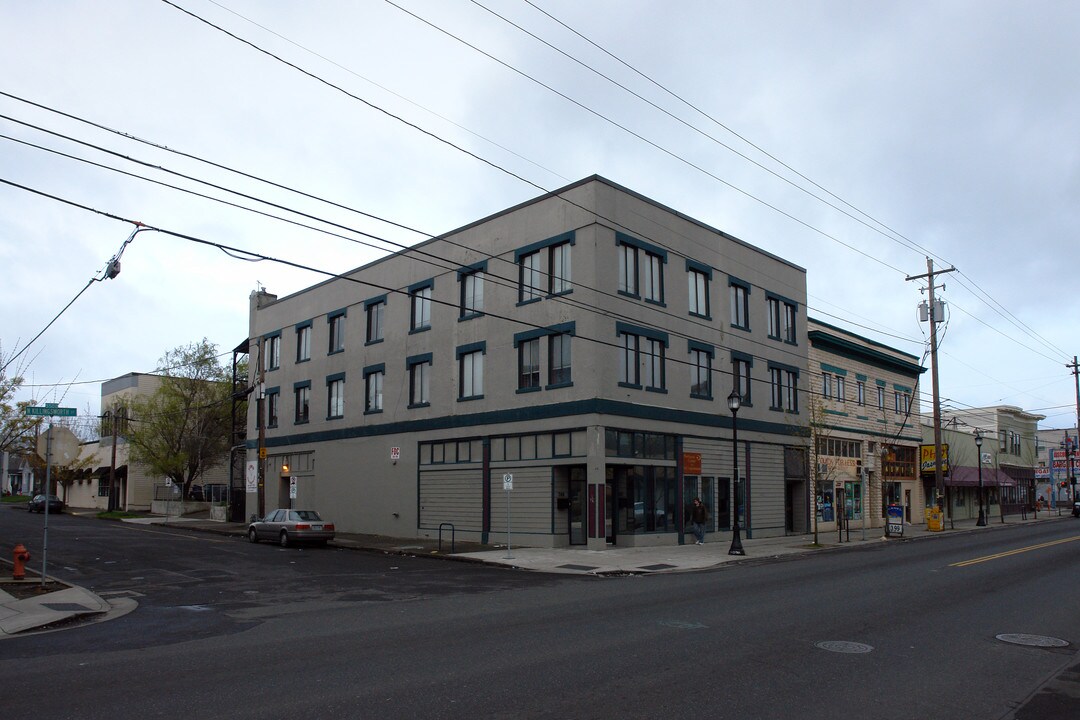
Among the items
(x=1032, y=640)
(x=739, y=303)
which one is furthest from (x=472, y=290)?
(x=1032, y=640)

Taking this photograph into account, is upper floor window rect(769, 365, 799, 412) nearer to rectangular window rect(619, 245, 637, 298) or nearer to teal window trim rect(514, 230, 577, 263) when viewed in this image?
rectangular window rect(619, 245, 637, 298)

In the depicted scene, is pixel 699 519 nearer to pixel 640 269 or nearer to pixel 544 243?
pixel 640 269

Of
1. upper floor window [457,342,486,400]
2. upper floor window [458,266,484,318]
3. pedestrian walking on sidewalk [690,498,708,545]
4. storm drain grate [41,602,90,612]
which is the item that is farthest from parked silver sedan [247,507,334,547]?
storm drain grate [41,602,90,612]

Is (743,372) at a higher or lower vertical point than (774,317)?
lower

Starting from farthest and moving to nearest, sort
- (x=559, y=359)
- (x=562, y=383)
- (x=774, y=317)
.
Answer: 1. (x=774, y=317)
2. (x=559, y=359)
3. (x=562, y=383)

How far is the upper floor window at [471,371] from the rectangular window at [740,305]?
10.9 m

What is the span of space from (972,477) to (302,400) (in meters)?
44.1

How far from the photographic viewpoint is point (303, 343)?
42906mm

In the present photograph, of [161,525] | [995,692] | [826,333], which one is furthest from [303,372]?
[995,692]

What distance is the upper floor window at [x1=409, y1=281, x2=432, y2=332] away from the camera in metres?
34.7

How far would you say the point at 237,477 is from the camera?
174 feet

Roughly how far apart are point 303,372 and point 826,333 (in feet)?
86.3

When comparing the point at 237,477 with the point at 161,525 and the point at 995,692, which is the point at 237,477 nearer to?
the point at 161,525

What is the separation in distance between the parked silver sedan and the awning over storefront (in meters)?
38.6
